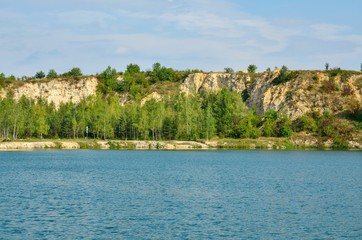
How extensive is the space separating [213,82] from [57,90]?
58251 millimetres

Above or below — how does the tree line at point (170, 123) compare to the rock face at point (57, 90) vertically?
below

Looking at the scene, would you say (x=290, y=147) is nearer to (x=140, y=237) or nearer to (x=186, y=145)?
(x=186, y=145)

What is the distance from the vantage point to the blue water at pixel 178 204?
108 ft

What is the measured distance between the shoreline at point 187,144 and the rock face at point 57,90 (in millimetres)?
61874

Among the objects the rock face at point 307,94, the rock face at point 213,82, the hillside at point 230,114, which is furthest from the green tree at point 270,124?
the rock face at point 213,82

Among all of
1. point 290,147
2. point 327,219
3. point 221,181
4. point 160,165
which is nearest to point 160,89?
point 290,147

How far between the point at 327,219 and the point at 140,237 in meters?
14.1

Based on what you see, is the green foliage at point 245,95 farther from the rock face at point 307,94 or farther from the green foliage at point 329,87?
the green foliage at point 329,87

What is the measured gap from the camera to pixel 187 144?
444ft

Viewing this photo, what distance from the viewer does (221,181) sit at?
6034 cm

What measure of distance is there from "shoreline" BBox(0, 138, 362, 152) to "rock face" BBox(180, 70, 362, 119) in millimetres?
A: 18141

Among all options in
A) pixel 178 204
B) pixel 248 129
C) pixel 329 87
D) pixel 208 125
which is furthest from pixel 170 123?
pixel 178 204

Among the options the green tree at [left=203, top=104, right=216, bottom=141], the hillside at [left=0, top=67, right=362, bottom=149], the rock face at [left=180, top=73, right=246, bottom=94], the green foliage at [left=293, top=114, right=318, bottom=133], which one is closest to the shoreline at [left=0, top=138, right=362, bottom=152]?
the green tree at [left=203, top=104, right=216, bottom=141]

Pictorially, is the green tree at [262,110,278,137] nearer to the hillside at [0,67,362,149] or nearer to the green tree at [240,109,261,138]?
the hillside at [0,67,362,149]
